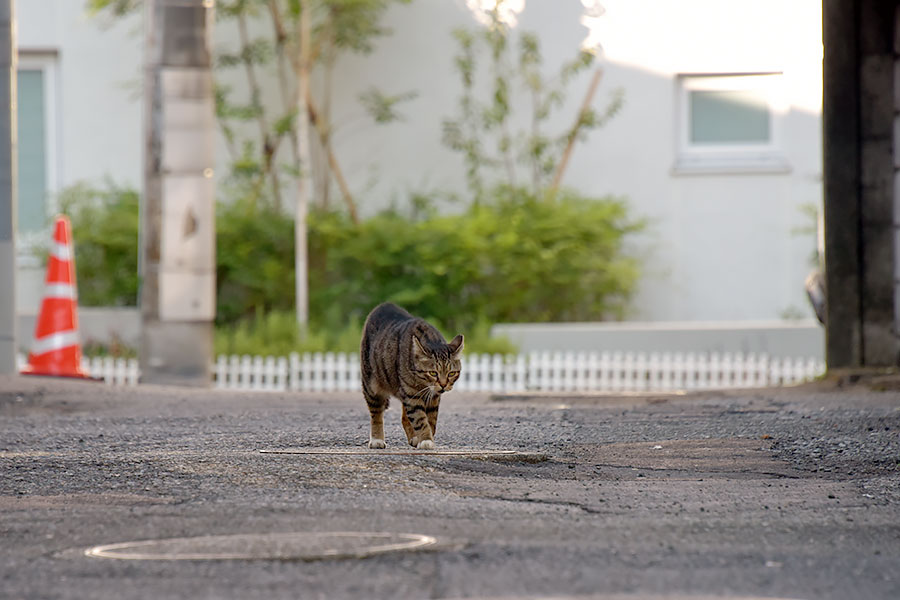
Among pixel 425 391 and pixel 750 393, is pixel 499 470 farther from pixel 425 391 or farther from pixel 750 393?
pixel 750 393

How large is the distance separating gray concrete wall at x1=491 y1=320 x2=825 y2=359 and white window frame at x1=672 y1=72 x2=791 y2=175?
103 inches

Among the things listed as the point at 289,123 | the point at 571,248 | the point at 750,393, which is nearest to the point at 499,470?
the point at 750,393

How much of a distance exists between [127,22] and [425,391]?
14339mm

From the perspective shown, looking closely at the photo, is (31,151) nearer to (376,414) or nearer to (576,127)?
(576,127)

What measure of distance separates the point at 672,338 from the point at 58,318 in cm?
770

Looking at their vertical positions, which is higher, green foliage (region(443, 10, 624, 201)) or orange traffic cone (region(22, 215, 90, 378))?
green foliage (region(443, 10, 624, 201))

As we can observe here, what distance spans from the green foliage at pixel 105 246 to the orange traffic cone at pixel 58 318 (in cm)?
503

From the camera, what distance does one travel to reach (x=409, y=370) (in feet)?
20.6

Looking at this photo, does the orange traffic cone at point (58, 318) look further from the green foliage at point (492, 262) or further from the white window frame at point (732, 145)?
the white window frame at point (732, 145)

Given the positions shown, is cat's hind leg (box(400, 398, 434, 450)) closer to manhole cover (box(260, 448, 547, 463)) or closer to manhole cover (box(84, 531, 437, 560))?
manhole cover (box(260, 448, 547, 463))

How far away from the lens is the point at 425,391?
6.35 m

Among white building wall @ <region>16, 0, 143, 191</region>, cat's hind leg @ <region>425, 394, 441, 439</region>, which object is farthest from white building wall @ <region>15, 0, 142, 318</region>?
cat's hind leg @ <region>425, 394, 441, 439</region>

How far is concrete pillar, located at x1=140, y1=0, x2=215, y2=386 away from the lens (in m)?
14.5

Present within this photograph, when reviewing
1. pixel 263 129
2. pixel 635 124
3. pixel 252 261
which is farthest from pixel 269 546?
pixel 263 129
